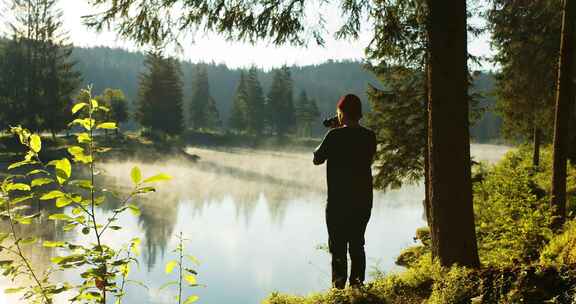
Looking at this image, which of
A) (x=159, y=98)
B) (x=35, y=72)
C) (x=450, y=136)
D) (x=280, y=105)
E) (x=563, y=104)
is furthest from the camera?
(x=280, y=105)

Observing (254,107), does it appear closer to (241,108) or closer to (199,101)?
(241,108)

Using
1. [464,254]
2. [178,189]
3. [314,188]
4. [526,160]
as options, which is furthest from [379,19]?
[314,188]

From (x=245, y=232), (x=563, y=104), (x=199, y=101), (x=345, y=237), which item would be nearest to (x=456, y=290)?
(x=345, y=237)

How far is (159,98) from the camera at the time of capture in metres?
61.3

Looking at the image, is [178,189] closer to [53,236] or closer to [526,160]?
[53,236]

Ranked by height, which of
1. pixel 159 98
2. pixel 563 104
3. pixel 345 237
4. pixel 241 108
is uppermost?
pixel 159 98

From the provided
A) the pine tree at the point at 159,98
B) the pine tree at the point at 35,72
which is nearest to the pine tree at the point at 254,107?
the pine tree at the point at 159,98

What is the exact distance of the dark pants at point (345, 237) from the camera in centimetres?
512

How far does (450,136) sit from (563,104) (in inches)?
200

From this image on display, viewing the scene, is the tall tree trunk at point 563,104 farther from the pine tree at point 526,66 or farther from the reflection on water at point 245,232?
the reflection on water at point 245,232

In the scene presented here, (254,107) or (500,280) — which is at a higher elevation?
(254,107)

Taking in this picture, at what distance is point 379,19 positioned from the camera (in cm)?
691

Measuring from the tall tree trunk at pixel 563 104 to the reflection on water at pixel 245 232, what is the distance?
3904mm

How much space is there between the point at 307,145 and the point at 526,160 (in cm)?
6644
